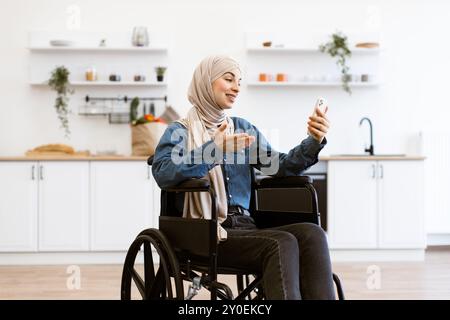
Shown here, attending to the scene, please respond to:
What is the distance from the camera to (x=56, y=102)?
5484mm

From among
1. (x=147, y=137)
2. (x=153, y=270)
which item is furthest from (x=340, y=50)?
(x=153, y=270)

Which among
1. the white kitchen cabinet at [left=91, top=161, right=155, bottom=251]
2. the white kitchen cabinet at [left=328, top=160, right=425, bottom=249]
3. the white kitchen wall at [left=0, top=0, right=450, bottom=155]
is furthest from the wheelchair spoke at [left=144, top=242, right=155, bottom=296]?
the white kitchen wall at [left=0, top=0, right=450, bottom=155]

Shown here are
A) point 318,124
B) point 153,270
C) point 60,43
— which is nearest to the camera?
point 318,124

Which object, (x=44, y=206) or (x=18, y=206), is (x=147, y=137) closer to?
(x=44, y=206)

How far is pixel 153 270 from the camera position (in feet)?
8.01

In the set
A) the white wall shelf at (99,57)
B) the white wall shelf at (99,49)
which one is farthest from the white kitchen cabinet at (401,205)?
the white wall shelf at (99,49)

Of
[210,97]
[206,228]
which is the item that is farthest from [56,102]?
[206,228]

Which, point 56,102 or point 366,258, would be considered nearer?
point 366,258

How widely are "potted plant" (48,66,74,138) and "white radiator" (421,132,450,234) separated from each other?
282cm

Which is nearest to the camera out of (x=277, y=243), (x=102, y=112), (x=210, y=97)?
(x=277, y=243)

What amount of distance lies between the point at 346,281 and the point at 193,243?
2176 mm
